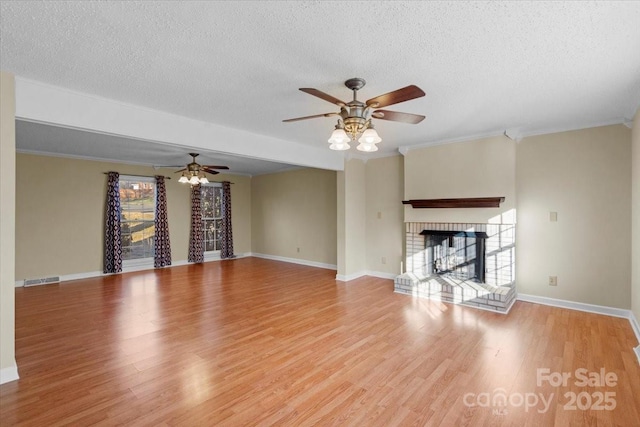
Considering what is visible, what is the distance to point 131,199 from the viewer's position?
7172 millimetres

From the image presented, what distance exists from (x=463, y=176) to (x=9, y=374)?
226 inches

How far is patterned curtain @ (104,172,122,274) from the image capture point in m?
6.59

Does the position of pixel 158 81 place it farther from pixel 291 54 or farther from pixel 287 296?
pixel 287 296

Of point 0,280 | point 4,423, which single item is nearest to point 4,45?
point 0,280

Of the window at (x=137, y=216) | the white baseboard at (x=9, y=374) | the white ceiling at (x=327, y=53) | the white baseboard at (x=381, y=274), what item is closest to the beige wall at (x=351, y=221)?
the white baseboard at (x=381, y=274)

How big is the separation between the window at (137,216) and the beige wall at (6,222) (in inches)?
190

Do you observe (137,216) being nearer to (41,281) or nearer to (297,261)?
(41,281)

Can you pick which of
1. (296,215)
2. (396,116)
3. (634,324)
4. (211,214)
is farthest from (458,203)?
(211,214)

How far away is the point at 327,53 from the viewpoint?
7.14 ft

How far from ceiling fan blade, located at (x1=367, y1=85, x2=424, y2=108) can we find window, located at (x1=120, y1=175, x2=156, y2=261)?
22.1 feet

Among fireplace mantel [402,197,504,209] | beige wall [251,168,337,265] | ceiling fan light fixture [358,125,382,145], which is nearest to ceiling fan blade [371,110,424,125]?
ceiling fan light fixture [358,125,382,145]

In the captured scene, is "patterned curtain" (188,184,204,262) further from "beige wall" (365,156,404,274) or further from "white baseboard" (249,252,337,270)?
"beige wall" (365,156,404,274)

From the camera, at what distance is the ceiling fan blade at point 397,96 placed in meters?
2.13

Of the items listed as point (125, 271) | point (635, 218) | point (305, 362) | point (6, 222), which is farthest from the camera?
point (125, 271)
